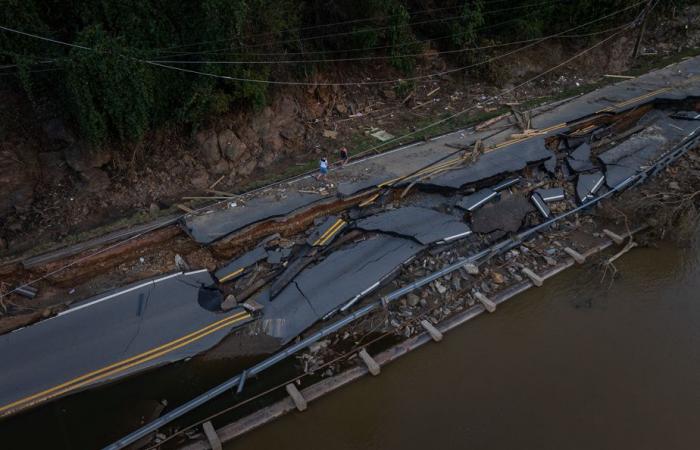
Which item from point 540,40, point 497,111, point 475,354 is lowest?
point 475,354

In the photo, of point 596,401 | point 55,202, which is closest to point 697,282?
point 596,401

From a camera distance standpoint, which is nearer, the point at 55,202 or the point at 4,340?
the point at 4,340

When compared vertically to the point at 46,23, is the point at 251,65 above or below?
below

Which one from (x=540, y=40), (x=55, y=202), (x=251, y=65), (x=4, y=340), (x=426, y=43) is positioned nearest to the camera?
(x=4, y=340)

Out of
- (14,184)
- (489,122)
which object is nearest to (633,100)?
(489,122)

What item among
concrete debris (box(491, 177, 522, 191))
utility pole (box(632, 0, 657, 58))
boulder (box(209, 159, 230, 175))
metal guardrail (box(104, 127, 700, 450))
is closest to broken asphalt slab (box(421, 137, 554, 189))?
concrete debris (box(491, 177, 522, 191))

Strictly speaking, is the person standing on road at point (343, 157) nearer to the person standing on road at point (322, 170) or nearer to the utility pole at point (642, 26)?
the person standing on road at point (322, 170)

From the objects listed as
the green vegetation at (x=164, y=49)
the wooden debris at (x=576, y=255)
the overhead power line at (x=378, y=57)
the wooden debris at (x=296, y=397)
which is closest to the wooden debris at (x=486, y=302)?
the wooden debris at (x=576, y=255)

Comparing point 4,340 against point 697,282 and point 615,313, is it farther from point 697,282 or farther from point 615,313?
point 697,282

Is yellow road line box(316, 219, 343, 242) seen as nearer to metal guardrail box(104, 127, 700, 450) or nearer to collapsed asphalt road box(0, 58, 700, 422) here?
collapsed asphalt road box(0, 58, 700, 422)

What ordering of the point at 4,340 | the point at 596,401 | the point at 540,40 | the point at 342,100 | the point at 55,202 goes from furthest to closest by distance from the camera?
the point at 540,40 → the point at 342,100 → the point at 55,202 → the point at 4,340 → the point at 596,401
